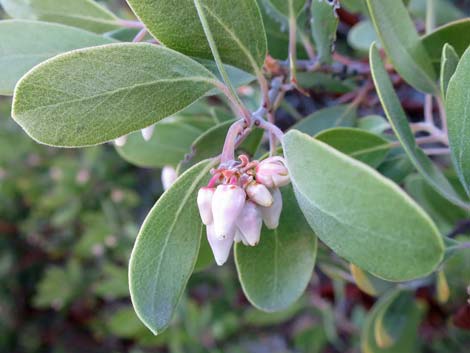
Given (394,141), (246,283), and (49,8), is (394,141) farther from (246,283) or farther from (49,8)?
(49,8)

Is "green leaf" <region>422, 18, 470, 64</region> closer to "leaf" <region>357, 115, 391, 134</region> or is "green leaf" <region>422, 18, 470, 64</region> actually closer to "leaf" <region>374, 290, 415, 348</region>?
"leaf" <region>357, 115, 391, 134</region>

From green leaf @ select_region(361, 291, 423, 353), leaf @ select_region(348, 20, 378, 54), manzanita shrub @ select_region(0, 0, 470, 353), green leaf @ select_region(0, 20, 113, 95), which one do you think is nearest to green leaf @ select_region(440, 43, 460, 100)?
manzanita shrub @ select_region(0, 0, 470, 353)

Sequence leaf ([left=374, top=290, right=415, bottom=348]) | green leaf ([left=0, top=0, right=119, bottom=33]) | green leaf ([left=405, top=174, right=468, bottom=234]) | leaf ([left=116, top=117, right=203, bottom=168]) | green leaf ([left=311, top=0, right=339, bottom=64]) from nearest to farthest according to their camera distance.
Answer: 1. green leaf ([left=311, top=0, right=339, bottom=64])
2. green leaf ([left=0, top=0, right=119, bottom=33])
3. leaf ([left=116, top=117, right=203, bottom=168])
4. green leaf ([left=405, top=174, right=468, bottom=234])
5. leaf ([left=374, top=290, right=415, bottom=348])

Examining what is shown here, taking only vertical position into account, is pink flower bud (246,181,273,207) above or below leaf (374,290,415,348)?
above

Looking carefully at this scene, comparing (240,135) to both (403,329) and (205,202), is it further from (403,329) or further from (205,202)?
(403,329)

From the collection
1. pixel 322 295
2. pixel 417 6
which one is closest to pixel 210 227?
pixel 417 6

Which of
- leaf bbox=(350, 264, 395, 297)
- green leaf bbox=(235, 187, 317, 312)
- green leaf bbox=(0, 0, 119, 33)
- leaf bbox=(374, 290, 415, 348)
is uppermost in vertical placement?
green leaf bbox=(0, 0, 119, 33)
